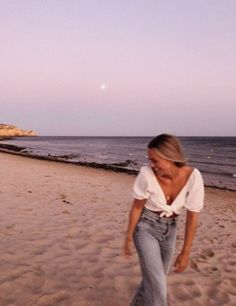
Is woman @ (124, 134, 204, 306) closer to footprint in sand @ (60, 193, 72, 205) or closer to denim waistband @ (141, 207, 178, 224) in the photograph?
denim waistband @ (141, 207, 178, 224)

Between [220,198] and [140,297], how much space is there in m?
12.9

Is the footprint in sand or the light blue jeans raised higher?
the light blue jeans

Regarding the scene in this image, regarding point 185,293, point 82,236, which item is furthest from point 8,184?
point 185,293

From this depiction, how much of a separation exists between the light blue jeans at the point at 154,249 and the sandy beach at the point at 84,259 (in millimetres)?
1689

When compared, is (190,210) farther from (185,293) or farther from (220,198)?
(220,198)

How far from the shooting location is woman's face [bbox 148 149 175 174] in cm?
274

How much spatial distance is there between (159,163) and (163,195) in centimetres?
29

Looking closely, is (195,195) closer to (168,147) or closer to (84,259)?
(168,147)

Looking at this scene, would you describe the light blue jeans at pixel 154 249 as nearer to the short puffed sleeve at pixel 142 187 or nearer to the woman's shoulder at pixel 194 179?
the short puffed sleeve at pixel 142 187

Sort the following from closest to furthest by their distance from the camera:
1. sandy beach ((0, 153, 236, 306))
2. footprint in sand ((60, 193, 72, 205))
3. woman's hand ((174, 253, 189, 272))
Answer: woman's hand ((174, 253, 189, 272))
sandy beach ((0, 153, 236, 306))
footprint in sand ((60, 193, 72, 205))

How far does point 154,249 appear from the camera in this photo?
9.27 feet

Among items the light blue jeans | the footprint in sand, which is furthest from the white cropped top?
the footprint in sand

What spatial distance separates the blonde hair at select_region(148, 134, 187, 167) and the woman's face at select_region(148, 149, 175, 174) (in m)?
0.03

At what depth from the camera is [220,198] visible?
15.4 m
